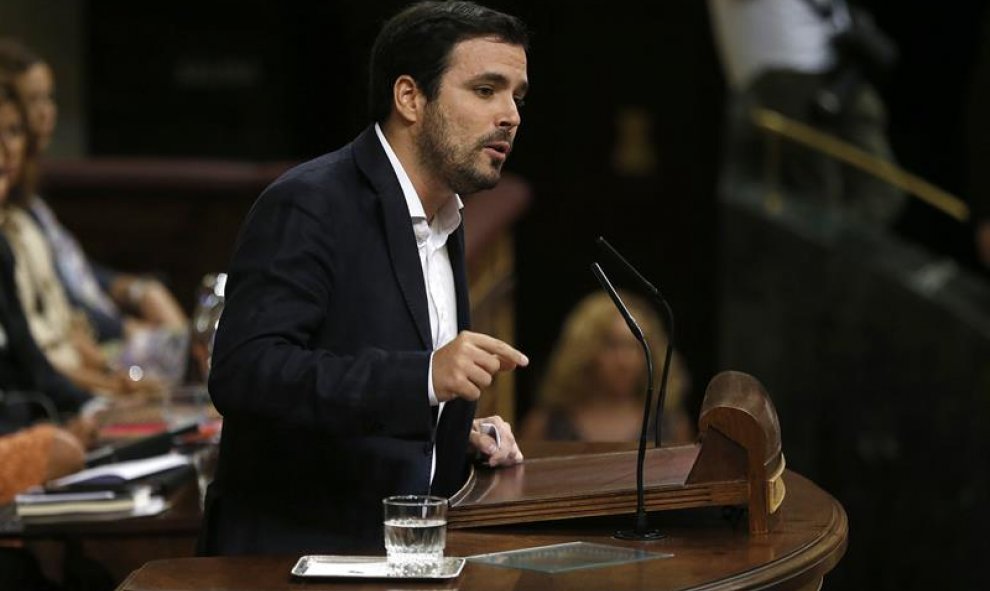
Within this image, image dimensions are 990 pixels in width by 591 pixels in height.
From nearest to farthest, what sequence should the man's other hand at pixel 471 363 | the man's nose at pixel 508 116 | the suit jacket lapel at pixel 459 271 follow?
the man's other hand at pixel 471 363 → the man's nose at pixel 508 116 → the suit jacket lapel at pixel 459 271

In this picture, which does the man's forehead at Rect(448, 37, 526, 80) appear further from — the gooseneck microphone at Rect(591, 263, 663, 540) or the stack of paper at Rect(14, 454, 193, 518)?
the stack of paper at Rect(14, 454, 193, 518)

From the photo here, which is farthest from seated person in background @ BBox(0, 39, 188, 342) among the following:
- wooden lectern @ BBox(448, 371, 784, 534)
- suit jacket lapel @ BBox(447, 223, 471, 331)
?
wooden lectern @ BBox(448, 371, 784, 534)

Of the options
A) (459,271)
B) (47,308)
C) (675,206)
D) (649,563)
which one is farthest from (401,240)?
(675,206)

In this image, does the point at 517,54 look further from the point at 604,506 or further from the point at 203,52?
the point at 203,52

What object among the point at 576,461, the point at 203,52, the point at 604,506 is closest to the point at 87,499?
the point at 576,461

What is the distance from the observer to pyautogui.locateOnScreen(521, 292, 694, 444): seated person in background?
20.4 feet

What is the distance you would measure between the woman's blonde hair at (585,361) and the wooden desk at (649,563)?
3569mm

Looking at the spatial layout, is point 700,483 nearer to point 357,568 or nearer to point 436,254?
point 357,568

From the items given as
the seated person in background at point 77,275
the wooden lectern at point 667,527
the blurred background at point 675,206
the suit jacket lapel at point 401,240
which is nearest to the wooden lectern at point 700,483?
the wooden lectern at point 667,527

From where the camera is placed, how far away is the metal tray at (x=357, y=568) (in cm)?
229

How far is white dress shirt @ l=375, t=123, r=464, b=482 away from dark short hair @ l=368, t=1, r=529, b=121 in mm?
109

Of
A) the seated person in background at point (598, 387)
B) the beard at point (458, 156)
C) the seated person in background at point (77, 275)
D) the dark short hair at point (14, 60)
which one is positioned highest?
the beard at point (458, 156)

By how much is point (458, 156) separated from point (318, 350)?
14.5 inches

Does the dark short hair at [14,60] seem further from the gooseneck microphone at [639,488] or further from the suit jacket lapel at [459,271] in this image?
the gooseneck microphone at [639,488]
